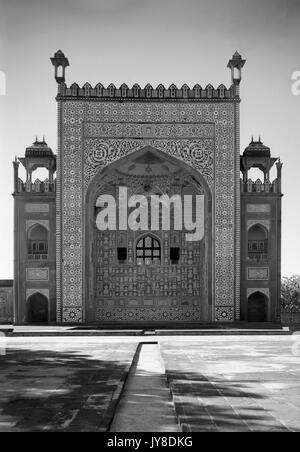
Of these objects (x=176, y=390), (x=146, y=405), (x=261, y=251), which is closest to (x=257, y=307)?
(x=261, y=251)

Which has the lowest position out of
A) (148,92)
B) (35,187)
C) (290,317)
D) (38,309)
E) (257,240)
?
(290,317)

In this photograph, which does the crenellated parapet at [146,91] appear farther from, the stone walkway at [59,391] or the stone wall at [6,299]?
the stone walkway at [59,391]

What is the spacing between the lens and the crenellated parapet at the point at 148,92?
17.6 m

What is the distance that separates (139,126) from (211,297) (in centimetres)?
559

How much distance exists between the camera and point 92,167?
57.0 ft

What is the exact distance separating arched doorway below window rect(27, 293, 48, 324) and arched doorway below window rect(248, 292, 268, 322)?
6340 millimetres

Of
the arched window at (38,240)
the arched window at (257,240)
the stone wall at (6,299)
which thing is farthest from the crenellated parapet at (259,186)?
the stone wall at (6,299)

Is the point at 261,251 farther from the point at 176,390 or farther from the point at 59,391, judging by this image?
the point at 59,391

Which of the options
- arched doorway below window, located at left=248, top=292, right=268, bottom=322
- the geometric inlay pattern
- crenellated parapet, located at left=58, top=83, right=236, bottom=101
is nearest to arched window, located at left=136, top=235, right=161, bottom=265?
the geometric inlay pattern

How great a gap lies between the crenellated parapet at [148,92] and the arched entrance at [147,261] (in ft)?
6.57

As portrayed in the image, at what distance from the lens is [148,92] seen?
17.7 m

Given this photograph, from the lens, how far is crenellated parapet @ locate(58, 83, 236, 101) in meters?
17.6

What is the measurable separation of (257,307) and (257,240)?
6.87ft
